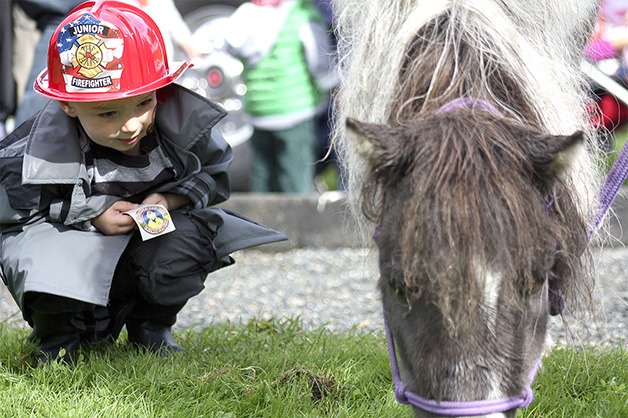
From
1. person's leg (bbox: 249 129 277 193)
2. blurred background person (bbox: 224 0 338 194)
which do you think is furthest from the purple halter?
person's leg (bbox: 249 129 277 193)

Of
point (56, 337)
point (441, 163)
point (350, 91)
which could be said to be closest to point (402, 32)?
point (350, 91)

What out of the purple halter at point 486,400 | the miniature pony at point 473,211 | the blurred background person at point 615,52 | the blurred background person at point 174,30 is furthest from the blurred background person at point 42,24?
the blurred background person at point 615,52

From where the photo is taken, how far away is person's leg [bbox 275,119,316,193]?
7.74 metres

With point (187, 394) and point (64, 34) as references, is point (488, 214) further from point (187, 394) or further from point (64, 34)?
point (64, 34)

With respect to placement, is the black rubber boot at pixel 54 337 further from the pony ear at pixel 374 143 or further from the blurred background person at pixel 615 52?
the blurred background person at pixel 615 52

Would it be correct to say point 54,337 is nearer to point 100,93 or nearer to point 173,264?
point 173,264

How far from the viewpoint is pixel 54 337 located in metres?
3.92

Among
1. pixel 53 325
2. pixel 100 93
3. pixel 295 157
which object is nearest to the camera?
pixel 100 93

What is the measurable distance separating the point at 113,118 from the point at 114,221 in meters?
0.40

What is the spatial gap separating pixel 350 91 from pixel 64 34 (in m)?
1.06

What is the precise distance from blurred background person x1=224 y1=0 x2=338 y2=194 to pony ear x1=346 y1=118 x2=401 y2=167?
499 cm

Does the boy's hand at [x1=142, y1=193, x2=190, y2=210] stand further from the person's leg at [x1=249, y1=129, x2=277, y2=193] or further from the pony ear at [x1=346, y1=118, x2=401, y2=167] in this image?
the person's leg at [x1=249, y1=129, x2=277, y2=193]

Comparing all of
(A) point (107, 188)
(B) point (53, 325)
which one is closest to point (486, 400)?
(A) point (107, 188)

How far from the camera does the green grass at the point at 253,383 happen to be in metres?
3.39
